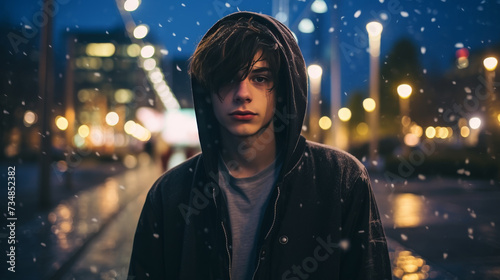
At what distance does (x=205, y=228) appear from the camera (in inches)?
86.5

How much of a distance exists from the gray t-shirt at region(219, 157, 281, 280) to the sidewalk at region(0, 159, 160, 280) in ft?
16.0

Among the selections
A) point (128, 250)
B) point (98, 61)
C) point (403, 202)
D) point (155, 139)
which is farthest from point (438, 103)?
point (98, 61)

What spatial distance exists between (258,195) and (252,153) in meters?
0.20

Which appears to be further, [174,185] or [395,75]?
[395,75]

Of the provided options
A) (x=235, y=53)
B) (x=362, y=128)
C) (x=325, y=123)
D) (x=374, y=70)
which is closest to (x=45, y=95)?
(x=235, y=53)

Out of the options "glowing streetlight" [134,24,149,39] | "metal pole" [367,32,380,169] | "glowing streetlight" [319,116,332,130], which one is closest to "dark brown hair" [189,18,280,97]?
"glowing streetlight" [134,24,149,39]

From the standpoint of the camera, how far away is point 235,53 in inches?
86.7

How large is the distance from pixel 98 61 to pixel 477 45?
11274 centimetres

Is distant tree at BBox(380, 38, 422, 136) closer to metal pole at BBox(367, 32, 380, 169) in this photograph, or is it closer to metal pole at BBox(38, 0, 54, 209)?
metal pole at BBox(367, 32, 380, 169)

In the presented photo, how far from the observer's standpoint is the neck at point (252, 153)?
2.28 metres

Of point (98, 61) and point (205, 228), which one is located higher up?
point (98, 61)

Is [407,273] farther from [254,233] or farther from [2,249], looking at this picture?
[2,249]

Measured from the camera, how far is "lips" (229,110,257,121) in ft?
7.05

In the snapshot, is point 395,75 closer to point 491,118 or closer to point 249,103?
point 491,118
